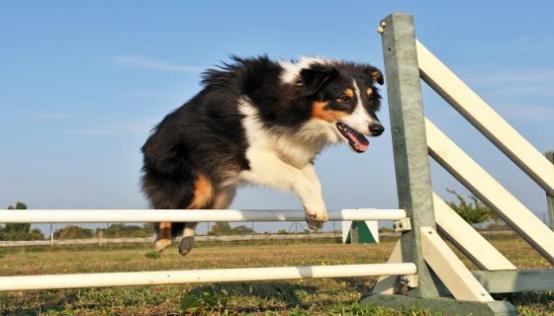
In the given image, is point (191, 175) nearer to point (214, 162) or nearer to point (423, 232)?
point (214, 162)

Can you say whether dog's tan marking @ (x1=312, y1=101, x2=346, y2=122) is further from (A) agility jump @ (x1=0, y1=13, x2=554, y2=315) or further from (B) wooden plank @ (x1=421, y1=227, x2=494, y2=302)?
(B) wooden plank @ (x1=421, y1=227, x2=494, y2=302)

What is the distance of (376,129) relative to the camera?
11.5 ft

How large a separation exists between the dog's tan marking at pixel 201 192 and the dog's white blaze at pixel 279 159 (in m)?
0.53

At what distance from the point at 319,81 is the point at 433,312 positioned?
158cm

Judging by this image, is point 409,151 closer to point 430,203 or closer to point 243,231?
point 430,203

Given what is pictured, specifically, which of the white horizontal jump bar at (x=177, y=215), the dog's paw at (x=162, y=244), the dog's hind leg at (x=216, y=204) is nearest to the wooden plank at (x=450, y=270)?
the white horizontal jump bar at (x=177, y=215)

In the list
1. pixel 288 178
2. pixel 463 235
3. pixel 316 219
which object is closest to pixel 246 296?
pixel 288 178

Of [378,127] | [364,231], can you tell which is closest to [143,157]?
[378,127]

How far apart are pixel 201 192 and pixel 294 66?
115cm

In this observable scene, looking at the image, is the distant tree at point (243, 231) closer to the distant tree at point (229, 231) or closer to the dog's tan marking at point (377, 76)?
the distant tree at point (229, 231)

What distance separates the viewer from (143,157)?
15.6ft

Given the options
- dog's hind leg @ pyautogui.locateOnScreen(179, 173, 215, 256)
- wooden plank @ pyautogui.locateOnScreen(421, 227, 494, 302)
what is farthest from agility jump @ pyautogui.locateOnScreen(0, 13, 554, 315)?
dog's hind leg @ pyautogui.locateOnScreen(179, 173, 215, 256)

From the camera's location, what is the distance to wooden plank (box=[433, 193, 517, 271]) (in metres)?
3.75

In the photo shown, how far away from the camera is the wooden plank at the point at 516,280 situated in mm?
3785
